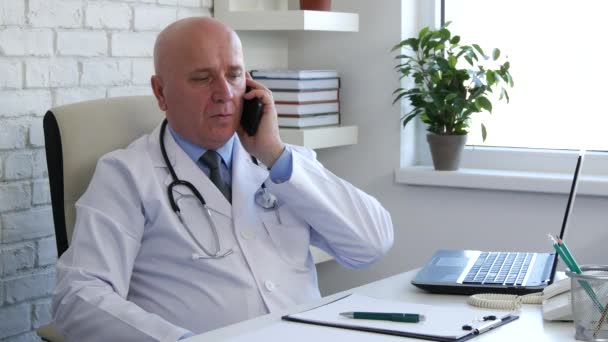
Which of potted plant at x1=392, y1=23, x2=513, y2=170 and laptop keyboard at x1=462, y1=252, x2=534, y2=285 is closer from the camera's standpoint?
laptop keyboard at x1=462, y1=252, x2=534, y2=285

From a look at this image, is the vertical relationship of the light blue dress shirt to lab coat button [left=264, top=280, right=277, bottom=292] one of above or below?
above

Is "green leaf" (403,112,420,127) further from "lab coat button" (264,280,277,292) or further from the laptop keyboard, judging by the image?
"lab coat button" (264,280,277,292)

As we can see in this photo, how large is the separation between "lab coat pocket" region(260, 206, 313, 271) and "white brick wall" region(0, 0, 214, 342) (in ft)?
2.32

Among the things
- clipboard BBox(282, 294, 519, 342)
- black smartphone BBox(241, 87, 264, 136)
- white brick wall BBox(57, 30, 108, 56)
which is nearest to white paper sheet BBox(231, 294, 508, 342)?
clipboard BBox(282, 294, 519, 342)

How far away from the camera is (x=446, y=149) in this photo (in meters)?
3.08

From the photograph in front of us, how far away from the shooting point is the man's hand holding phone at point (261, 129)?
2109 millimetres

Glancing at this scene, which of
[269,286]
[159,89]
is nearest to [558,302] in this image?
[269,286]

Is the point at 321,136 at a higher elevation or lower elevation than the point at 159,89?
lower

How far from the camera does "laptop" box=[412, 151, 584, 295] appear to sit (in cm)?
175

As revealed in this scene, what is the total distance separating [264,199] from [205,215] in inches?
5.7

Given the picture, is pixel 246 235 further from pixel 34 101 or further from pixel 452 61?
pixel 452 61

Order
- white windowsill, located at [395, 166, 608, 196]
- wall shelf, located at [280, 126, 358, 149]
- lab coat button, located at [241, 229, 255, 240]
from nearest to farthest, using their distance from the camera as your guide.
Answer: lab coat button, located at [241, 229, 255, 240], white windowsill, located at [395, 166, 608, 196], wall shelf, located at [280, 126, 358, 149]

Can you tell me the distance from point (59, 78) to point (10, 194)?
0.34 metres

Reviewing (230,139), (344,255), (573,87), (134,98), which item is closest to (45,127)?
(134,98)
